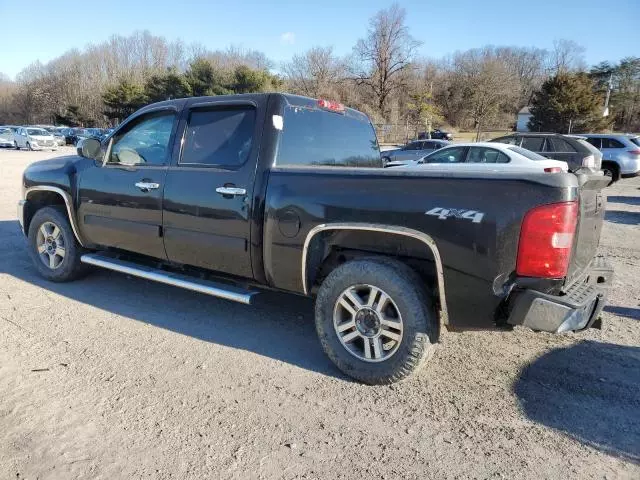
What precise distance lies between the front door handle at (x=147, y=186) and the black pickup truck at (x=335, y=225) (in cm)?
2

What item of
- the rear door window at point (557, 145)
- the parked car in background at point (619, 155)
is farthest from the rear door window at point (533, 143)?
the parked car in background at point (619, 155)

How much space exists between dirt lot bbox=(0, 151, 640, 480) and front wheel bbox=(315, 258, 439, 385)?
164 mm

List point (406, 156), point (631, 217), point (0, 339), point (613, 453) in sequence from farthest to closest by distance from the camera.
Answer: point (406, 156) → point (631, 217) → point (0, 339) → point (613, 453)

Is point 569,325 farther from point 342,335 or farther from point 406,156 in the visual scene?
point 406,156

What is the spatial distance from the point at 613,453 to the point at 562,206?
1344mm

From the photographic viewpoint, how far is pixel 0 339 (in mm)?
3910

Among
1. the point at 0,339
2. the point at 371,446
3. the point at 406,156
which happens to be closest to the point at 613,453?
the point at 371,446

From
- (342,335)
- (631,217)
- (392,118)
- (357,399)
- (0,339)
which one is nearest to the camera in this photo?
(357,399)

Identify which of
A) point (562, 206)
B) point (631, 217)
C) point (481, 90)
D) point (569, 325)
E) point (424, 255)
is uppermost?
point (481, 90)

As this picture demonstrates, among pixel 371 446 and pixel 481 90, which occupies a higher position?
pixel 481 90

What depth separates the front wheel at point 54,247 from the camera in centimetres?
518

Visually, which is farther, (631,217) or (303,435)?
(631,217)

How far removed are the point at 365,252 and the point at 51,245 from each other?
3759 millimetres

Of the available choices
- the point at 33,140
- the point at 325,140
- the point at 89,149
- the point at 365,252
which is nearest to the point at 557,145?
the point at 325,140
